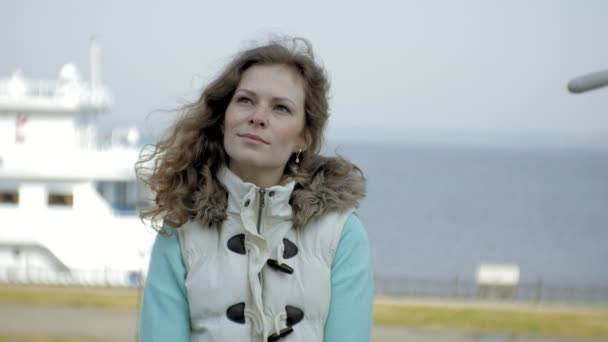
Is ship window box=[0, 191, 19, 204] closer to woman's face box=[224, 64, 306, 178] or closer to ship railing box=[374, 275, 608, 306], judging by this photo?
ship railing box=[374, 275, 608, 306]


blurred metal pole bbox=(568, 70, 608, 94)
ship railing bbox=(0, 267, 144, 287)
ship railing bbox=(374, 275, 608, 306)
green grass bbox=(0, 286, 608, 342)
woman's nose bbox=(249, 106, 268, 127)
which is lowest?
ship railing bbox=(0, 267, 144, 287)

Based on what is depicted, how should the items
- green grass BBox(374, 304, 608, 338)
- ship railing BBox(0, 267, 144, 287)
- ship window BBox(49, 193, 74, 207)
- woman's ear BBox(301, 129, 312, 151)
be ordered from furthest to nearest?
ship window BBox(49, 193, 74, 207), ship railing BBox(0, 267, 144, 287), green grass BBox(374, 304, 608, 338), woman's ear BBox(301, 129, 312, 151)

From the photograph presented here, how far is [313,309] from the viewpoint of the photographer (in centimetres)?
262

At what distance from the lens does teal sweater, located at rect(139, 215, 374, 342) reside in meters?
2.65

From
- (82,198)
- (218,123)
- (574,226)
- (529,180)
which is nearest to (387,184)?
(529,180)

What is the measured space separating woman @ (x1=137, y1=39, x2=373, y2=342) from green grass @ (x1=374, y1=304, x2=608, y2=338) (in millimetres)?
8899

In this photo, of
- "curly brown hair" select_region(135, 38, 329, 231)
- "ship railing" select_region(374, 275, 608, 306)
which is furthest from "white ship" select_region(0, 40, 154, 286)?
"curly brown hair" select_region(135, 38, 329, 231)

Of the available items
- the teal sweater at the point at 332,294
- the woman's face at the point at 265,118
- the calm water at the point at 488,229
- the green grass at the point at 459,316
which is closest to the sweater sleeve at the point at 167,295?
the teal sweater at the point at 332,294

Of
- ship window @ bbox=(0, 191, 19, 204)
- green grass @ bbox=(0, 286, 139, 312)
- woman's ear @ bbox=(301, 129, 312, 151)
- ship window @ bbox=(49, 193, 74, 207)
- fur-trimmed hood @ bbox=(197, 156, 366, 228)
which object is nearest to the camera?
fur-trimmed hood @ bbox=(197, 156, 366, 228)

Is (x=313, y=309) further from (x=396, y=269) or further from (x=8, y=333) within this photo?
(x=396, y=269)

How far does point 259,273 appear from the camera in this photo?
263cm

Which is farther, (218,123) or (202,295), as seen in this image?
(218,123)

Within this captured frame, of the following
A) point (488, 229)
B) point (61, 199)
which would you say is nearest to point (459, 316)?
point (61, 199)

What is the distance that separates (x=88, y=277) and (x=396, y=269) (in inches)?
801
